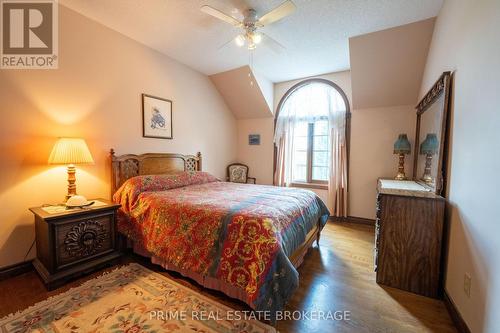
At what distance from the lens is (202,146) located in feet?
13.9

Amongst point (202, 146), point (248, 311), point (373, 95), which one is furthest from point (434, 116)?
point (202, 146)

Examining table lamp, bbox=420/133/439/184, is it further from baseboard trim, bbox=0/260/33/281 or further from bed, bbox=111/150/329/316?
baseboard trim, bbox=0/260/33/281

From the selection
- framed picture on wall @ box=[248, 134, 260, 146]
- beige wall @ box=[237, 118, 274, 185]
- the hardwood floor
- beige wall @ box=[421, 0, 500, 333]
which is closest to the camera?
beige wall @ box=[421, 0, 500, 333]

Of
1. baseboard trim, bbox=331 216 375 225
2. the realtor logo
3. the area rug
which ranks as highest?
the realtor logo

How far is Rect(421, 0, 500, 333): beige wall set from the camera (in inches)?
47.6

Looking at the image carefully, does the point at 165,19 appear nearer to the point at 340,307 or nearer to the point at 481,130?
the point at 481,130

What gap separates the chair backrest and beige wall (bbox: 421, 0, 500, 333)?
143 inches

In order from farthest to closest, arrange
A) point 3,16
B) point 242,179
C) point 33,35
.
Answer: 1. point 242,179
2. point 33,35
3. point 3,16

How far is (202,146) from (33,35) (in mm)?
2587

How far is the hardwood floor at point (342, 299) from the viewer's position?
156 centimetres

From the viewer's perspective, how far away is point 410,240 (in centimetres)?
196

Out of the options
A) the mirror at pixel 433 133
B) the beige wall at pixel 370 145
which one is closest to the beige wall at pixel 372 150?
the beige wall at pixel 370 145

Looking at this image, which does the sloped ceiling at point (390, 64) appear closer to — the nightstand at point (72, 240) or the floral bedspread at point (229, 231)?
the floral bedspread at point (229, 231)

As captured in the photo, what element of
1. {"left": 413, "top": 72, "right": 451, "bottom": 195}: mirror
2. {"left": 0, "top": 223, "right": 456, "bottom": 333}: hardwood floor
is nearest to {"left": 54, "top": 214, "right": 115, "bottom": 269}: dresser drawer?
{"left": 0, "top": 223, "right": 456, "bottom": 333}: hardwood floor
